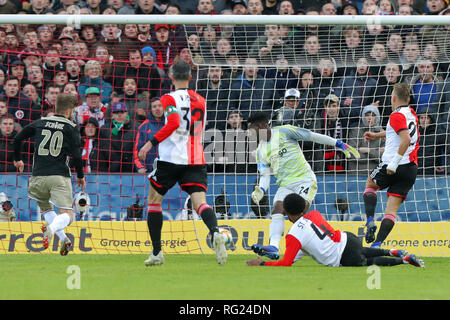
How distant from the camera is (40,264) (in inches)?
384

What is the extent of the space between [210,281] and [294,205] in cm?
187

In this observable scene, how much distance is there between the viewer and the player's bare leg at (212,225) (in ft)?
28.9

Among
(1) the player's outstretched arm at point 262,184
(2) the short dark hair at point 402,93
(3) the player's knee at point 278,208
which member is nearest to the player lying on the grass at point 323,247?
(1) the player's outstretched arm at point 262,184

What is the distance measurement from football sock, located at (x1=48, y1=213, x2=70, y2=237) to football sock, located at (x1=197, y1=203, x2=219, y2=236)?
1.81 m

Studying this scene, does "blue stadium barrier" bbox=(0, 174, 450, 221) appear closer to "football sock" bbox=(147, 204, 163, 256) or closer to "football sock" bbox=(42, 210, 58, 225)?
"football sock" bbox=(42, 210, 58, 225)

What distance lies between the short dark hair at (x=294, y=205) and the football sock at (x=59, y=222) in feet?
9.11

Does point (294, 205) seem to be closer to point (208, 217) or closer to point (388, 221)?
point (208, 217)

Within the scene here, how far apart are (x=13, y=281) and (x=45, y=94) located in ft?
24.5

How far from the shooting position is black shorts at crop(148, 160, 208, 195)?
A: 935cm

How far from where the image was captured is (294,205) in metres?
9.20

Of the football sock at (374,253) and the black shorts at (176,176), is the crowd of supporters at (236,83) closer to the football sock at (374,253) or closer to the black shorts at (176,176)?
the black shorts at (176,176)

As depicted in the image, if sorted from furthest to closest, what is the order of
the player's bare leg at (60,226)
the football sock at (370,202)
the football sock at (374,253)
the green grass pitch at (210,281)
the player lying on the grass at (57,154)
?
the football sock at (370,202)
the player lying on the grass at (57,154)
the player's bare leg at (60,226)
the football sock at (374,253)
the green grass pitch at (210,281)
